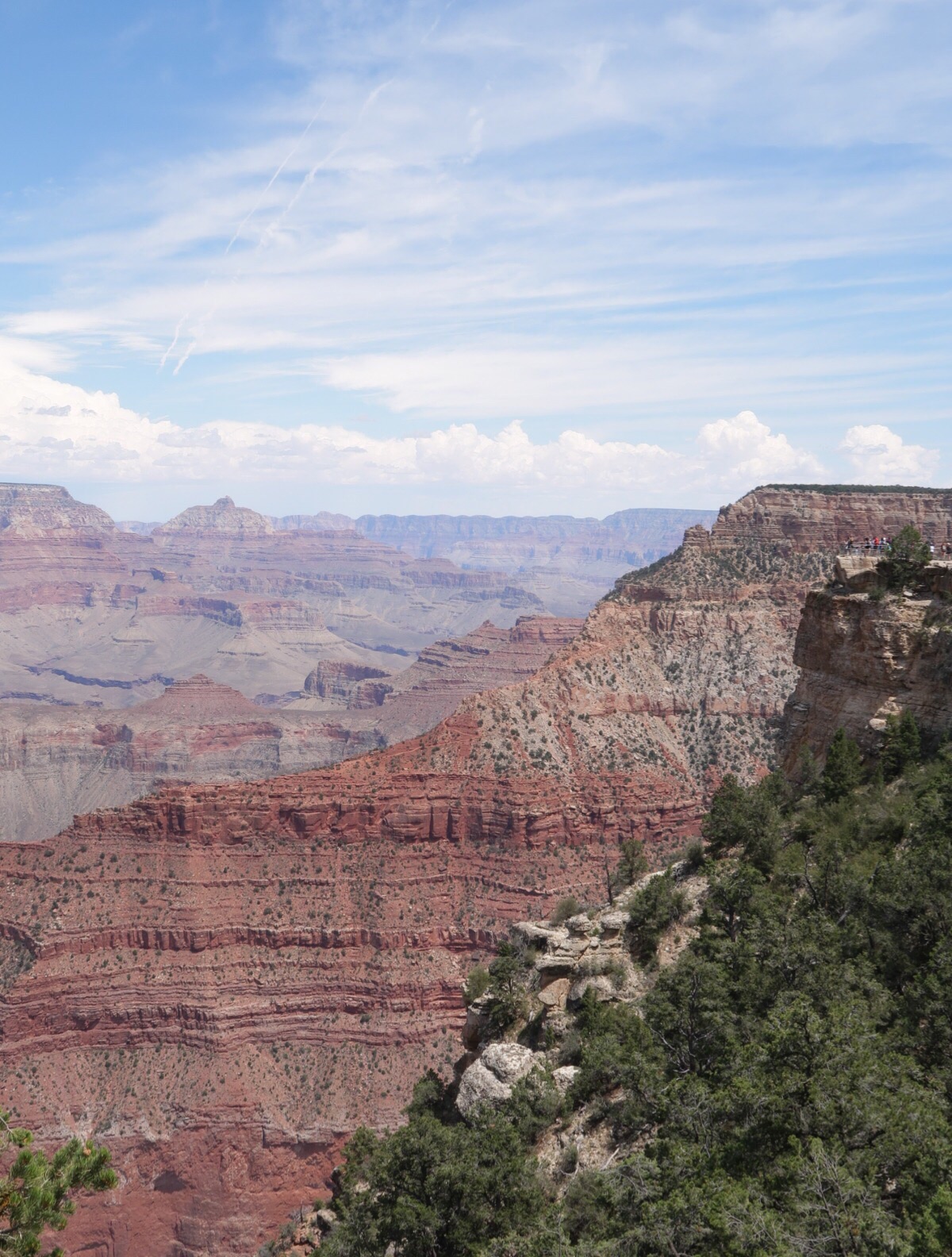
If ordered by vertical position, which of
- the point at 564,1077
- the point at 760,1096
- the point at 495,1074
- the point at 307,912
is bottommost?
the point at 307,912

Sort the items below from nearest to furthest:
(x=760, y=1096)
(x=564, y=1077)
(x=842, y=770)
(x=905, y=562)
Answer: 1. (x=760, y=1096)
2. (x=564, y=1077)
3. (x=842, y=770)
4. (x=905, y=562)

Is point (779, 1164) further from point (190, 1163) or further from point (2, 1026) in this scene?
point (2, 1026)

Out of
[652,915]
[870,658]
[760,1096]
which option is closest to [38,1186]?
[760,1096]

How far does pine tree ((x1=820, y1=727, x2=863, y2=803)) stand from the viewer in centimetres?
4081

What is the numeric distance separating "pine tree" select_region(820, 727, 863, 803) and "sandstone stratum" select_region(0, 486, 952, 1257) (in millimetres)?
18879

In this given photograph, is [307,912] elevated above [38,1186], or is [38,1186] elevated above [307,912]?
[38,1186]

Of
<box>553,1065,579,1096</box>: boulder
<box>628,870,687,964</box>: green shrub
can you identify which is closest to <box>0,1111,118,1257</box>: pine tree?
<box>553,1065,579,1096</box>: boulder

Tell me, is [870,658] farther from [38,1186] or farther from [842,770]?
[38,1186]

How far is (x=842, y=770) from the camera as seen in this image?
135ft

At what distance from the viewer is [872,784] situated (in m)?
40.4

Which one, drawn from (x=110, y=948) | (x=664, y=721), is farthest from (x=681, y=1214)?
(x=664, y=721)

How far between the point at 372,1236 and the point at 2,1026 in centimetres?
5591

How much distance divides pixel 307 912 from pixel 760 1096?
65.6 metres

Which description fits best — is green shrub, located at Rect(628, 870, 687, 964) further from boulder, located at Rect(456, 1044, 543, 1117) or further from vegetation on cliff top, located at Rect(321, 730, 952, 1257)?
boulder, located at Rect(456, 1044, 543, 1117)
